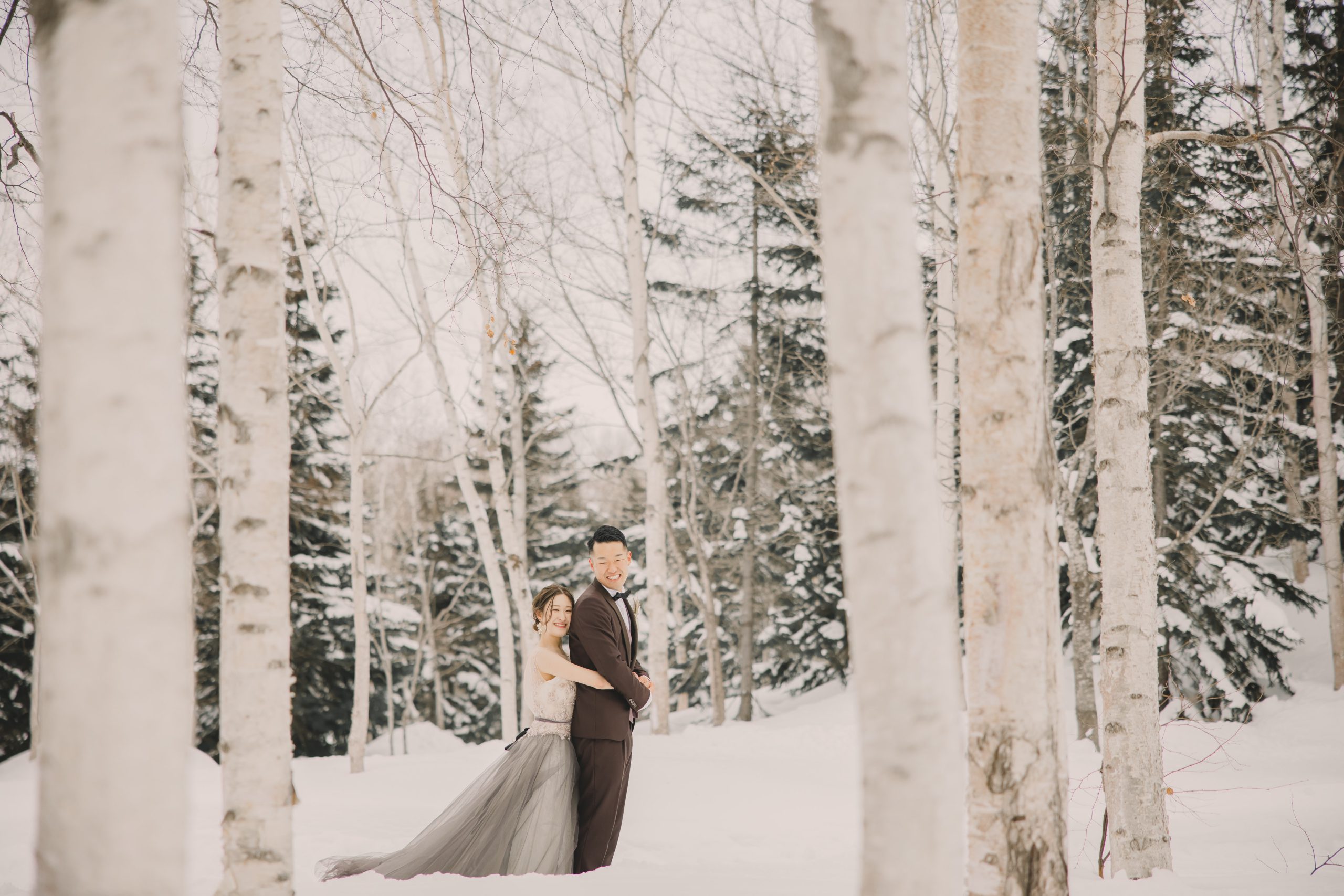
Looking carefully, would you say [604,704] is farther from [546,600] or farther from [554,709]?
[546,600]

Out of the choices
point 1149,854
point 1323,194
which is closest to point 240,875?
point 1149,854

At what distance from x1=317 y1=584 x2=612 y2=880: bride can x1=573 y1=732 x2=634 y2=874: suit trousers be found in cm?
6

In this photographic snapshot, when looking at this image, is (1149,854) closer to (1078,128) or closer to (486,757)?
(1078,128)

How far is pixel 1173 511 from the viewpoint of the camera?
12.9m

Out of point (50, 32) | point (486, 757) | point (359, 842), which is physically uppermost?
point (50, 32)

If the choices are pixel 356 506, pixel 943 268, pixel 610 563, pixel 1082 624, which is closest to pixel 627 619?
pixel 610 563

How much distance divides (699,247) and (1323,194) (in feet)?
29.7

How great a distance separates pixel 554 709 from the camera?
454 cm

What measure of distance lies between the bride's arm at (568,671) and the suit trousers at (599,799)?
12.8 inches

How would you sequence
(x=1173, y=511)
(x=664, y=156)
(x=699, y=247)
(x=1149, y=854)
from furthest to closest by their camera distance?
(x=699, y=247) → (x=664, y=156) → (x=1173, y=511) → (x=1149, y=854)

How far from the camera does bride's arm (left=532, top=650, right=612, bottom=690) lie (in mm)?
4297

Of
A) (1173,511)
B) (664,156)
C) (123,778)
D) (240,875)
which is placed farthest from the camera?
(664,156)

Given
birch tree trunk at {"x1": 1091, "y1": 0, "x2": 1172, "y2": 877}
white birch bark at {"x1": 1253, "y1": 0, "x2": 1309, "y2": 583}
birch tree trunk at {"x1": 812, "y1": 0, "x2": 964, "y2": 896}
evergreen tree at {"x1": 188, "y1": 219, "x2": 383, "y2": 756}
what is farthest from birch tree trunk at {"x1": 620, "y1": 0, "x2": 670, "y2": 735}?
birch tree trunk at {"x1": 812, "y1": 0, "x2": 964, "y2": 896}

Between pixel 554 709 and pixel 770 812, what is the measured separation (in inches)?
120
